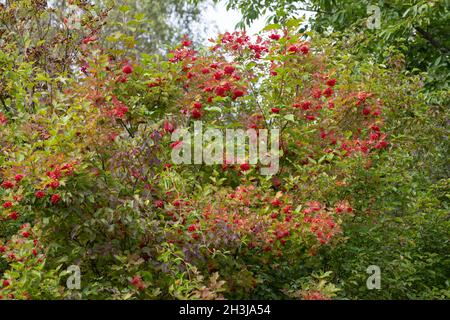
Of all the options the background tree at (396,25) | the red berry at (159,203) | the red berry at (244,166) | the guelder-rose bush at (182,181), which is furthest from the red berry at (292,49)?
the background tree at (396,25)

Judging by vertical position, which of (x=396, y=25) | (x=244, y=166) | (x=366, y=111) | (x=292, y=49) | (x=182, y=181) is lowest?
(x=182, y=181)

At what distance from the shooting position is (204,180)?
5125 mm

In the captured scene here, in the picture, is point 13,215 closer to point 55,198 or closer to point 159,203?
point 55,198

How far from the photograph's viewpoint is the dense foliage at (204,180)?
158 inches

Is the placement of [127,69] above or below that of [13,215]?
above

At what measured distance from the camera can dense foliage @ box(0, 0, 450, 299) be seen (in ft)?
13.1

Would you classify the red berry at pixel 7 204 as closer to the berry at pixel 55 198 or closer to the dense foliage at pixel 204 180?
the dense foliage at pixel 204 180

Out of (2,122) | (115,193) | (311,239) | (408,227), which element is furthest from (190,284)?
(408,227)

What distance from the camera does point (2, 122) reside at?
505 centimetres

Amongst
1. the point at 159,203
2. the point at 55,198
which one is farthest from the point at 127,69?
the point at 55,198

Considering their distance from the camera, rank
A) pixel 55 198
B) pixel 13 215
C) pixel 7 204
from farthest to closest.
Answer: pixel 13 215, pixel 7 204, pixel 55 198

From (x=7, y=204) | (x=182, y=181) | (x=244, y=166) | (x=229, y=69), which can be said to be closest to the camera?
(x=7, y=204)
